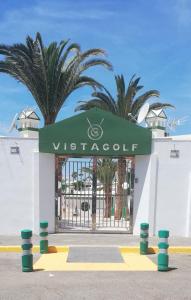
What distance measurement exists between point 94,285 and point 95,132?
593cm

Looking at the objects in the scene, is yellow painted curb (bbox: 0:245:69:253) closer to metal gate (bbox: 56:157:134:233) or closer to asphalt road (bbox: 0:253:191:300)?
asphalt road (bbox: 0:253:191:300)

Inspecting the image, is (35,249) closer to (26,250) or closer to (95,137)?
(26,250)

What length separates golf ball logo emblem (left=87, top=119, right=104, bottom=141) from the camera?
12.1 metres

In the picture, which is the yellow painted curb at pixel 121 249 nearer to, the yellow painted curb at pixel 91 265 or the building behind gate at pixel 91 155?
the yellow painted curb at pixel 91 265

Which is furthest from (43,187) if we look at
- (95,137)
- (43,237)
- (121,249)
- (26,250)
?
(26,250)

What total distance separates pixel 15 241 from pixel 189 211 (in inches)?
217

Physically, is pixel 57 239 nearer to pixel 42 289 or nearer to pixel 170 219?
pixel 170 219

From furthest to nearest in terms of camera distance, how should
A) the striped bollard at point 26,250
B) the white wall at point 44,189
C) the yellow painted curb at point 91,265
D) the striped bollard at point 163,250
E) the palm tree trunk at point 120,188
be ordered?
1. the palm tree trunk at point 120,188
2. the white wall at point 44,189
3. the yellow painted curb at point 91,265
4. the striped bollard at point 163,250
5. the striped bollard at point 26,250

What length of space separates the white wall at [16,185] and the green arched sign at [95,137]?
71 centimetres

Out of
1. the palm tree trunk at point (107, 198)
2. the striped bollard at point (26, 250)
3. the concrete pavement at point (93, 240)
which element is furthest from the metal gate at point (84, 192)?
the striped bollard at point (26, 250)

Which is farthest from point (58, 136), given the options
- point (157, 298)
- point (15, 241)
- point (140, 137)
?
point (157, 298)

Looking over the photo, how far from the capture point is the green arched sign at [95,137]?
1207cm

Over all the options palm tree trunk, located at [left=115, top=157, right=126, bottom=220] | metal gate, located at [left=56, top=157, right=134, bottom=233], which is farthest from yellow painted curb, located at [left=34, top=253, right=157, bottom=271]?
palm tree trunk, located at [left=115, top=157, right=126, bottom=220]

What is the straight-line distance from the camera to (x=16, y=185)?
40.3ft
